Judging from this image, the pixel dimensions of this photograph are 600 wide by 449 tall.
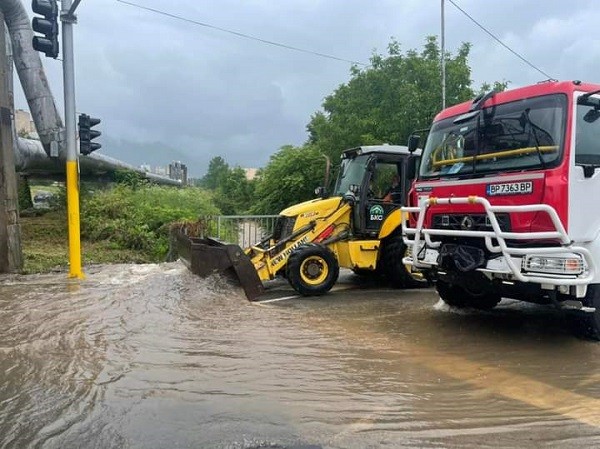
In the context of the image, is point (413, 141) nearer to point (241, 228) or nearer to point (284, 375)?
point (284, 375)

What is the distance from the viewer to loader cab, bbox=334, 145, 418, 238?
9.86 metres

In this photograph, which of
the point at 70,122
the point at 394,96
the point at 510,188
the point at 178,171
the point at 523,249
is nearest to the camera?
the point at 523,249

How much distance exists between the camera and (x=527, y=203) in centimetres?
583

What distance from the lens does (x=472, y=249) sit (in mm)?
6312

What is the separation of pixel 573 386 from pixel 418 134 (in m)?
4.39

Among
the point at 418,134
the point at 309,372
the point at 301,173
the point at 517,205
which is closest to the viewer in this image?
the point at 309,372

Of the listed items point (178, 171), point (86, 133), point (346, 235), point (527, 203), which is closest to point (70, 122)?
point (86, 133)

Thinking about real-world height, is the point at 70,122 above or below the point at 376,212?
above

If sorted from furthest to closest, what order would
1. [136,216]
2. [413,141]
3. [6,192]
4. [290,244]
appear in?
[136,216]
[6,192]
[290,244]
[413,141]

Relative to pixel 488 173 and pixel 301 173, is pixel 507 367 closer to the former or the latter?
pixel 488 173

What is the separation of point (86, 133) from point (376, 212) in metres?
6.33

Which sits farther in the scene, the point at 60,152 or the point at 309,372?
→ the point at 60,152

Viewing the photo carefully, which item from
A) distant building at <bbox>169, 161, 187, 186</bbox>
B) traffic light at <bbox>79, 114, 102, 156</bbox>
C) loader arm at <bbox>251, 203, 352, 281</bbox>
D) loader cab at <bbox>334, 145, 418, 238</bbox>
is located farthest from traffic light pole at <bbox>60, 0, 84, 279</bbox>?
distant building at <bbox>169, 161, 187, 186</bbox>

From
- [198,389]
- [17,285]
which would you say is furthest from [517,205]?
[17,285]
